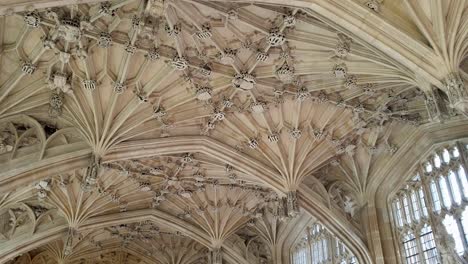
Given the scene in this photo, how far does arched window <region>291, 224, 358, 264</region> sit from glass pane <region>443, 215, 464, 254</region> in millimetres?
3936

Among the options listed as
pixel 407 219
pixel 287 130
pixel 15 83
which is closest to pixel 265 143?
pixel 287 130

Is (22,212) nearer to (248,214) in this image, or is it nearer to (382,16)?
(248,214)

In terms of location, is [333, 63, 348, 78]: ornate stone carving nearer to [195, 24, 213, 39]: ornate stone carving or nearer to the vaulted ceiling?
the vaulted ceiling

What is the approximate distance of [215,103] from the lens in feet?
49.1

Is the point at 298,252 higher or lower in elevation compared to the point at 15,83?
lower

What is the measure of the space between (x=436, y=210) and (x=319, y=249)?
5801 mm

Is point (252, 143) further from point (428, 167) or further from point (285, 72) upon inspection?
point (428, 167)

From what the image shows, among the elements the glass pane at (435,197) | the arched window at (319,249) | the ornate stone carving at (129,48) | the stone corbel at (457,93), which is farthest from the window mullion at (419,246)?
the ornate stone carving at (129,48)

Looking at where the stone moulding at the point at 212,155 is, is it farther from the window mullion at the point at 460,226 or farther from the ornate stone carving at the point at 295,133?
the window mullion at the point at 460,226

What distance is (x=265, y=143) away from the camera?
16.5 meters

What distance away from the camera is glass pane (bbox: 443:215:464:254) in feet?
42.2

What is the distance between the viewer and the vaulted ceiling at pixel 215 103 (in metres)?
11.0

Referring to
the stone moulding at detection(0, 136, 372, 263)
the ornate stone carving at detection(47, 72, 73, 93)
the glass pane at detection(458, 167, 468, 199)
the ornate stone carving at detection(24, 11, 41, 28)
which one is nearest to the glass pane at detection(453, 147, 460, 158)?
the glass pane at detection(458, 167, 468, 199)

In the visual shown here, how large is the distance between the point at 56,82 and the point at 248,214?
10.4 meters
